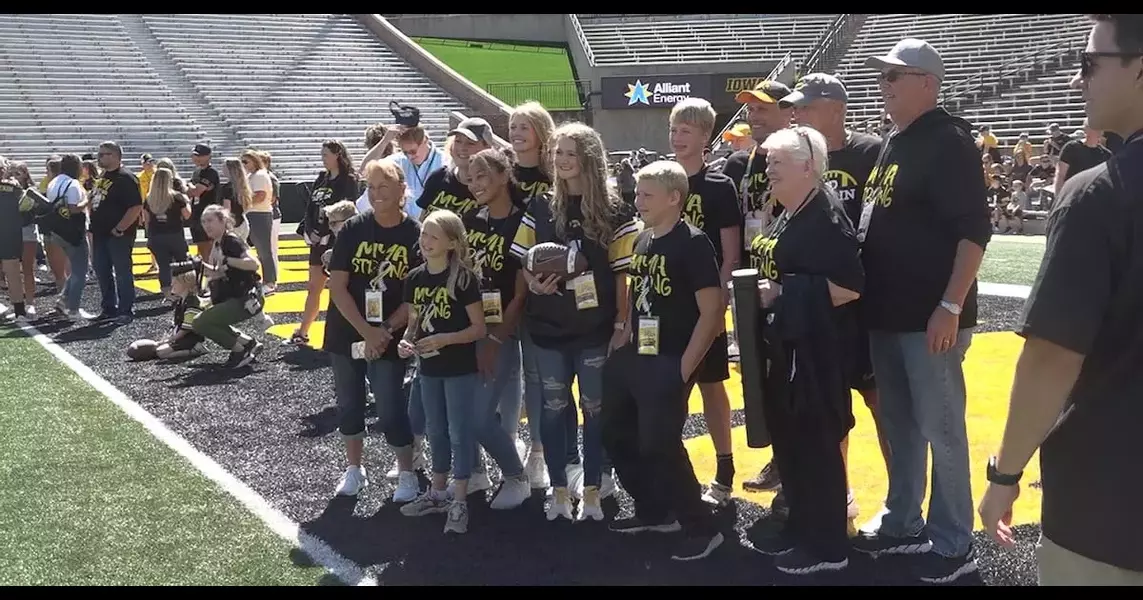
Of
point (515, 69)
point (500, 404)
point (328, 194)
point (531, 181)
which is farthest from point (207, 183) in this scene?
point (515, 69)

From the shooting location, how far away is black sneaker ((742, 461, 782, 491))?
490cm

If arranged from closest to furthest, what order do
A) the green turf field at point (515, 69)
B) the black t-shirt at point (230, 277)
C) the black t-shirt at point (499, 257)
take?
the black t-shirt at point (499, 257) < the black t-shirt at point (230, 277) < the green turf field at point (515, 69)

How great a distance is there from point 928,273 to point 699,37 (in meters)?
36.8

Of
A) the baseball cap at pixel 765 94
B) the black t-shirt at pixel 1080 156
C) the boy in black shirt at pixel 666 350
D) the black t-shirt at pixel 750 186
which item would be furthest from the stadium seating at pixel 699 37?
the boy in black shirt at pixel 666 350

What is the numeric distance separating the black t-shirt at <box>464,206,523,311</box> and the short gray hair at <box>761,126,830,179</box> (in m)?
1.36

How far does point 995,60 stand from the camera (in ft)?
100

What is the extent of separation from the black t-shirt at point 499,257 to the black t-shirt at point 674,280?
79cm

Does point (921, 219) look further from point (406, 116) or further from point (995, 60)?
point (995, 60)

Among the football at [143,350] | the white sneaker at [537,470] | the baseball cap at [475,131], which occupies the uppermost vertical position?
the baseball cap at [475,131]

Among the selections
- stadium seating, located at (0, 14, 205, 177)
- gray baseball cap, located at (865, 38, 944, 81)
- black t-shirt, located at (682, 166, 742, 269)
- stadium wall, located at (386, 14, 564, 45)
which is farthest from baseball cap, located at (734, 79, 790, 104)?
stadium wall, located at (386, 14, 564, 45)

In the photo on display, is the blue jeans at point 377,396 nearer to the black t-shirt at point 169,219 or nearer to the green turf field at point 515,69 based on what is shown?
the black t-shirt at point 169,219

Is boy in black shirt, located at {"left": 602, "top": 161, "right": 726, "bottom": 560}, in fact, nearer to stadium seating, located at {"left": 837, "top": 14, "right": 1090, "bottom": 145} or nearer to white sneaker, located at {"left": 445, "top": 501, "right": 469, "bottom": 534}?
white sneaker, located at {"left": 445, "top": 501, "right": 469, "bottom": 534}

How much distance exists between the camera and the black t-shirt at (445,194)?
5105 mm
